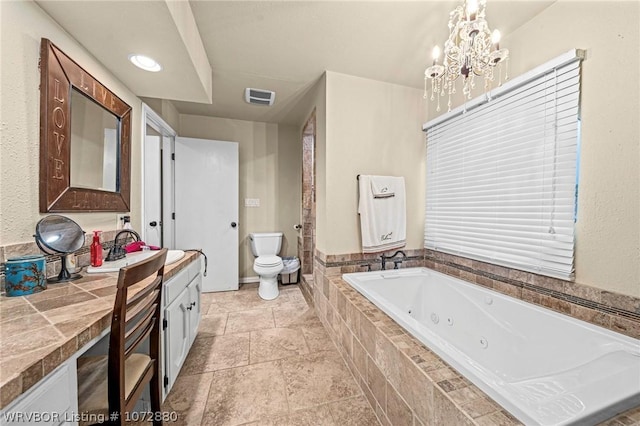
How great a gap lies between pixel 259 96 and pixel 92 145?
1.57 meters

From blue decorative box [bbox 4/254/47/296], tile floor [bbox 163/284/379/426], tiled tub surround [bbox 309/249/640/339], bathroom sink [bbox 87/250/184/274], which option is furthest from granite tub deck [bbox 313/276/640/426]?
blue decorative box [bbox 4/254/47/296]

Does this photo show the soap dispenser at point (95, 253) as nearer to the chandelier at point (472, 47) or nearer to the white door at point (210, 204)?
the white door at point (210, 204)

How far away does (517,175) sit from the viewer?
1.58 metres

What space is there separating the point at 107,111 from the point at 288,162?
2.16 m

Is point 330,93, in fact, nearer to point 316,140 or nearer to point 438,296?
point 316,140

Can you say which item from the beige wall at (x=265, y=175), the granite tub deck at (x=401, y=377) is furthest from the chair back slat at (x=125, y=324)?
the beige wall at (x=265, y=175)

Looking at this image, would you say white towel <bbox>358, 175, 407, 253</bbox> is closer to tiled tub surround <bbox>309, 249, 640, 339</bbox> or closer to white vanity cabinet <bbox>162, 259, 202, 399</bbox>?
tiled tub surround <bbox>309, 249, 640, 339</bbox>

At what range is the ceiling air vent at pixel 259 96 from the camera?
242 cm

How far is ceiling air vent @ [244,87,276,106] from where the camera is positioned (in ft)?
7.94

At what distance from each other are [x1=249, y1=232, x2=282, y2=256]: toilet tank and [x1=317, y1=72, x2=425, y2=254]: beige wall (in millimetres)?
1116

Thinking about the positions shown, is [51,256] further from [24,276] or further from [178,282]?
[178,282]

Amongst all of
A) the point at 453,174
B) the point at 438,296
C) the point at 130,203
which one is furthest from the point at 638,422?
the point at 130,203

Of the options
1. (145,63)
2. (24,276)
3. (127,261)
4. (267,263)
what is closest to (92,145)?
(145,63)

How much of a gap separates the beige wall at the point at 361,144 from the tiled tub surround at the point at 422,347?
364mm
